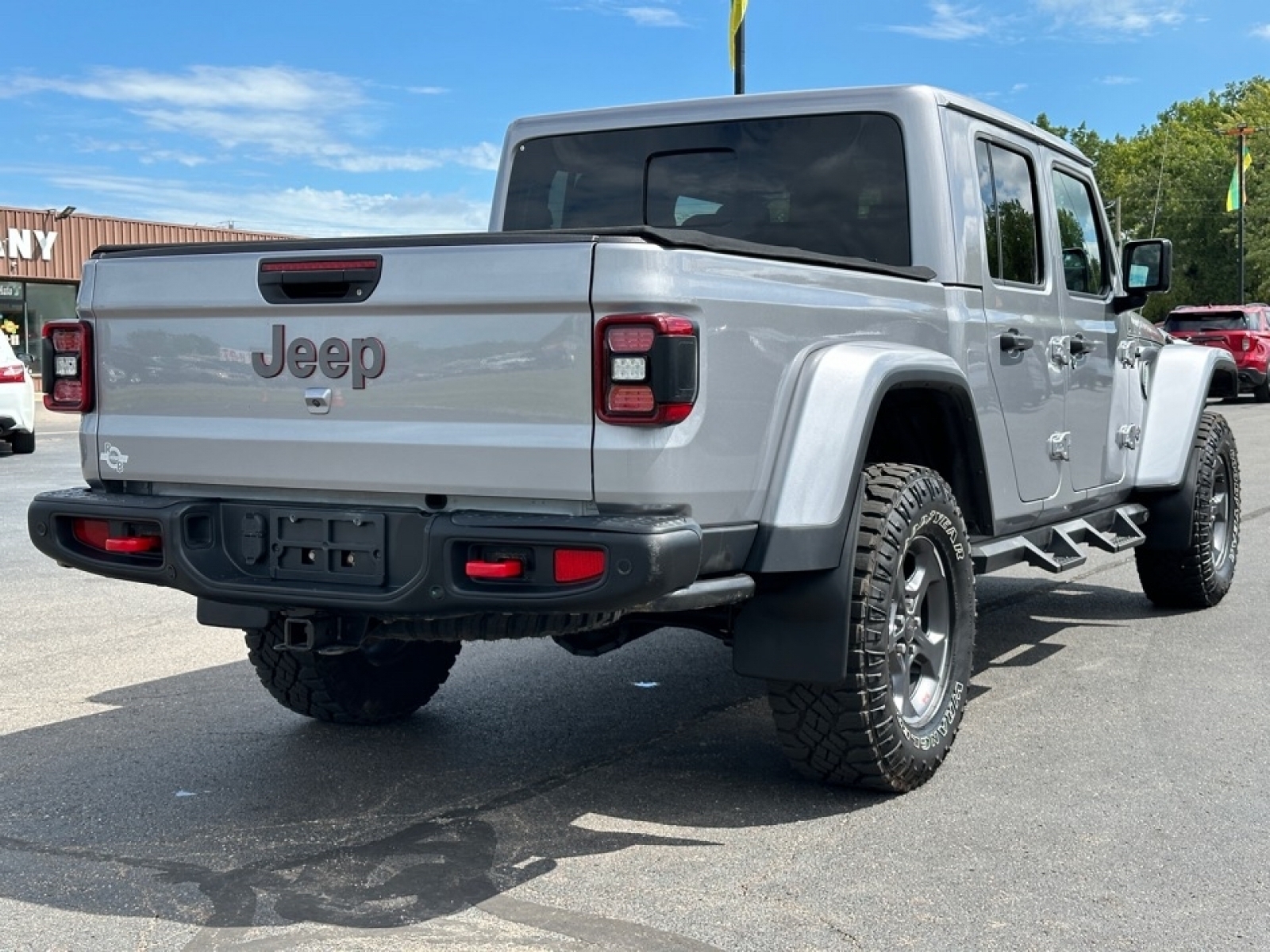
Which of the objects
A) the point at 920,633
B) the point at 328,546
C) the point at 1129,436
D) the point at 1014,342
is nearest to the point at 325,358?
the point at 328,546

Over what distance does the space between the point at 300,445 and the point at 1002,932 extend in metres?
2.12

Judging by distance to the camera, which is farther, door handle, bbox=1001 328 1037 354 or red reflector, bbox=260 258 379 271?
door handle, bbox=1001 328 1037 354

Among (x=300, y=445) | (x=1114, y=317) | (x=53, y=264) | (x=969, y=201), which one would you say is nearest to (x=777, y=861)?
(x=300, y=445)

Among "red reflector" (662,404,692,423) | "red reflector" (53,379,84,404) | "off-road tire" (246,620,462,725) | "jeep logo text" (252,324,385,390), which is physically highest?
"jeep logo text" (252,324,385,390)

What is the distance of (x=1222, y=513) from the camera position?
7590 millimetres

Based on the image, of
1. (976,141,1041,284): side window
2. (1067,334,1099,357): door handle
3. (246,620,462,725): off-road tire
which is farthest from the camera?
(1067,334,1099,357): door handle

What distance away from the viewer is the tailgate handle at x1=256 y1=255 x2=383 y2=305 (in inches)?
150

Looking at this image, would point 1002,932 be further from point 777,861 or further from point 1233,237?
point 1233,237

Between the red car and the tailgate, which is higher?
the red car

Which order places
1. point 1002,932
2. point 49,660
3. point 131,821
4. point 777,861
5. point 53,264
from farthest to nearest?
point 53,264, point 49,660, point 131,821, point 777,861, point 1002,932

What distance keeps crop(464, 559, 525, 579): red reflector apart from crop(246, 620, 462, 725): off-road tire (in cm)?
136

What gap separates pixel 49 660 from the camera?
20.9 ft

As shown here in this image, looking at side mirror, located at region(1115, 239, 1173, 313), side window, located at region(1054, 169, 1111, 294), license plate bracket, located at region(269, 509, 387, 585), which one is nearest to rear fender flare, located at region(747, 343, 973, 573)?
license plate bracket, located at region(269, 509, 387, 585)

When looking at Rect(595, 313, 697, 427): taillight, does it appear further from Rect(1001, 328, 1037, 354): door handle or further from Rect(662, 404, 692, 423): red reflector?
Rect(1001, 328, 1037, 354): door handle
